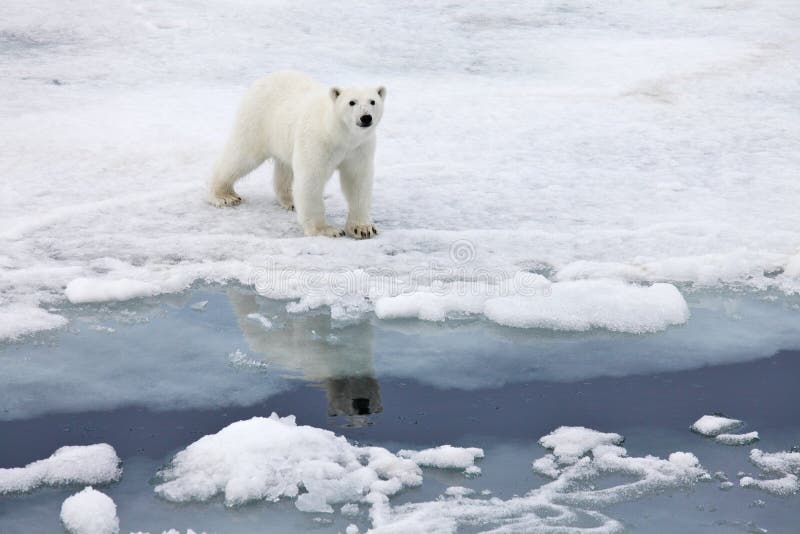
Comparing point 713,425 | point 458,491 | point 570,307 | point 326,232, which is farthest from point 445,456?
point 326,232

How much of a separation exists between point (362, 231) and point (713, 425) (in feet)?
8.28

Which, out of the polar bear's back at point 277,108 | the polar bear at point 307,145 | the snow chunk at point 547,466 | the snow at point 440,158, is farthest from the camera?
the polar bear's back at point 277,108

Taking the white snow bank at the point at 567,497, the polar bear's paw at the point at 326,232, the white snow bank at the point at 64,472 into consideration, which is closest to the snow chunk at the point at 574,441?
the white snow bank at the point at 567,497

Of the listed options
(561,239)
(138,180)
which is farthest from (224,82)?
(561,239)

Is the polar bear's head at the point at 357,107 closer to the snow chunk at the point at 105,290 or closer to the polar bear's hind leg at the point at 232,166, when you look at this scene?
the polar bear's hind leg at the point at 232,166

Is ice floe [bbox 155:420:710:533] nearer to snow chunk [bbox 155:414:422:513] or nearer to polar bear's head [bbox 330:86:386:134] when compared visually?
snow chunk [bbox 155:414:422:513]

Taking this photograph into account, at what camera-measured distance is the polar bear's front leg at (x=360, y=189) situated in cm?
570

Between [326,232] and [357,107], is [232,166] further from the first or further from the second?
[357,107]

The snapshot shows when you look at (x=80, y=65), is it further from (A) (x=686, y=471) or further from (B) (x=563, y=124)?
(A) (x=686, y=471)

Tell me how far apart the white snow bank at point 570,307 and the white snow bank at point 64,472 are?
1583 millimetres

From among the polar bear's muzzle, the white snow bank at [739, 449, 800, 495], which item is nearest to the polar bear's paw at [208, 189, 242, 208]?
the polar bear's muzzle

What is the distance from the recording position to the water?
321cm

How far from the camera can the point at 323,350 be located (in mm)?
4301

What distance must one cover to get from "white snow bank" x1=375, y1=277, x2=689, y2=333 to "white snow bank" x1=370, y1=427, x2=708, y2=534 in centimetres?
97
